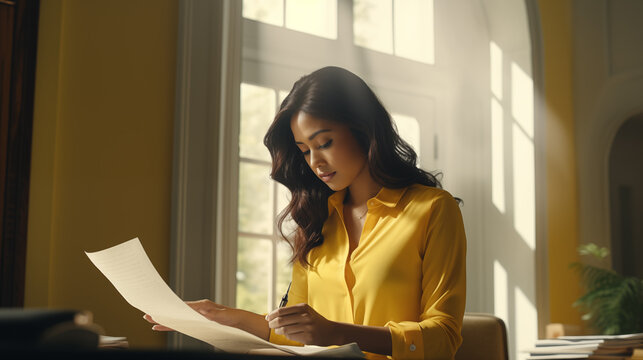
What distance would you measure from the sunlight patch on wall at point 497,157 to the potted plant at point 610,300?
506mm

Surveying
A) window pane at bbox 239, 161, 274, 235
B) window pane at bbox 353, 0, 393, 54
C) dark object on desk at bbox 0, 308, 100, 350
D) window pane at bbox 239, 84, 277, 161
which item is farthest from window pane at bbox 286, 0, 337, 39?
dark object on desk at bbox 0, 308, 100, 350

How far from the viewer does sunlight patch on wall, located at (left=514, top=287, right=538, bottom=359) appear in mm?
3537

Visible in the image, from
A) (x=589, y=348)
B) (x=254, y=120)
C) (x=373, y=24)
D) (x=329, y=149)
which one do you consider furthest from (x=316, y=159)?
(x=373, y=24)

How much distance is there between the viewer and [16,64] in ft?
6.84

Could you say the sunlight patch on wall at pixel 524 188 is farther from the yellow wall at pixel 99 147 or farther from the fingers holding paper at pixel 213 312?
the fingers holding paper at pixel 213 312

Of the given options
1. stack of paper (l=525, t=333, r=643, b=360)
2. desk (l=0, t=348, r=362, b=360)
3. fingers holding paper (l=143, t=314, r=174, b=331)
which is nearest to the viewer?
desk (l=0, t=348, r=362, b=360)

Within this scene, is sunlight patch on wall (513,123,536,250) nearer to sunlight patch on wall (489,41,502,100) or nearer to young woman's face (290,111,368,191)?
sunlight patch on wall (489,41,502,100)

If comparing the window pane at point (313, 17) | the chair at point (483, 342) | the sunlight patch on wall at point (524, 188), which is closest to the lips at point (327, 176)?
the chair at point (483, 342)

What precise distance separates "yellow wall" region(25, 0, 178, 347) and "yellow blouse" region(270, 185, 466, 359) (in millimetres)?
656

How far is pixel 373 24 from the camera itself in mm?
3400

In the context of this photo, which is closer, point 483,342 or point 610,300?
point 483,342

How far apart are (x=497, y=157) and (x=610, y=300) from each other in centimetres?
90

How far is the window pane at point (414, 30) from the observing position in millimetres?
3533

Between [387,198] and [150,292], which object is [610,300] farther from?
[150,292]
